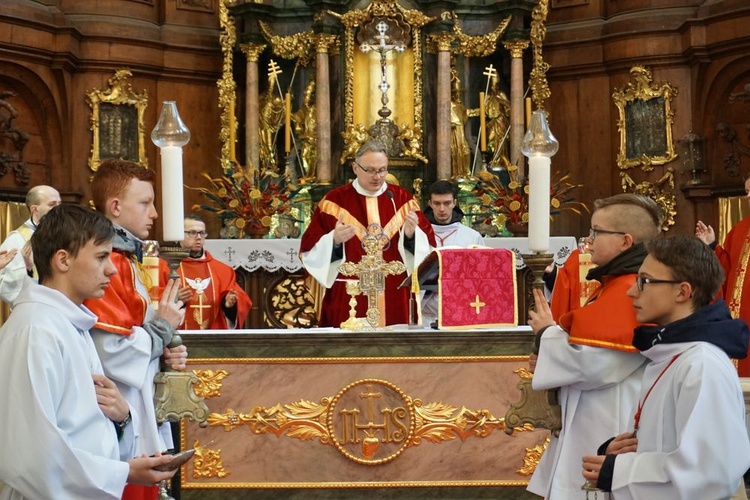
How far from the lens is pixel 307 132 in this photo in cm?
1112

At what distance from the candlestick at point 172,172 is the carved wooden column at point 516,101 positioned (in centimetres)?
678

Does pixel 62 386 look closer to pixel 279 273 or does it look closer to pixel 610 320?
pixel 610 320

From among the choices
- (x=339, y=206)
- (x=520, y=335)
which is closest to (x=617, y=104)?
(x=339, y=206)

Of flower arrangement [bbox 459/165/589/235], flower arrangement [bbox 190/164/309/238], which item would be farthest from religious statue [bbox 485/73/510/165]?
flower arrangement [bbox 190/164/309/238]

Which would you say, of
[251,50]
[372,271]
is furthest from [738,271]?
[251,50]

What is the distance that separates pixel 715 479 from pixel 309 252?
3660mm

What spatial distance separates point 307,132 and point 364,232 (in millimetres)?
5067

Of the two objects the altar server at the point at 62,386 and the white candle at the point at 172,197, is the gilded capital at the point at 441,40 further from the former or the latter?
the altar server at the point at 62,386

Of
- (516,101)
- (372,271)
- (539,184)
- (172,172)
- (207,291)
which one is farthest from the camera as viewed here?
(516,101)

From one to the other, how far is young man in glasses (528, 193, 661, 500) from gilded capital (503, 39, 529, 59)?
23.7 feet

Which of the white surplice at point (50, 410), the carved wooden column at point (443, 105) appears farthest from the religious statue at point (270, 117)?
the white surplice at point (50, 410)

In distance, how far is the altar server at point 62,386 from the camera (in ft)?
9.72

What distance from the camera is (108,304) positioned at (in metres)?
4.12

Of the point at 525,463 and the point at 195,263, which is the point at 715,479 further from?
the point at 195,263
